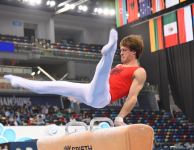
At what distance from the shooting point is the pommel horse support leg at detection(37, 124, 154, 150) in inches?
133

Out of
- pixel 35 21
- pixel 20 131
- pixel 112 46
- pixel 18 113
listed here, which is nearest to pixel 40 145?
pixel 112 46

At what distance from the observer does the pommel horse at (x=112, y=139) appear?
3391mm

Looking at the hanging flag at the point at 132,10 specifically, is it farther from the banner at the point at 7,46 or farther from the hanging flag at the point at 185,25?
the banner at the point at 7,46

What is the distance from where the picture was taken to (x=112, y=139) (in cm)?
355

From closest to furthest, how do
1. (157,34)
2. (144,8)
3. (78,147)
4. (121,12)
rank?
(78,147) < (144,8) < (157,34) < (121,12)

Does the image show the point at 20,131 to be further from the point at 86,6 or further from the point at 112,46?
the point at 86,6

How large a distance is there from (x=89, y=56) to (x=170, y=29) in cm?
907

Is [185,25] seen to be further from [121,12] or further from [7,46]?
[7,46]

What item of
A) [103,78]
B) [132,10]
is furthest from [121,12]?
[103,78]

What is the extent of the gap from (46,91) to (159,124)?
18226 millimetres

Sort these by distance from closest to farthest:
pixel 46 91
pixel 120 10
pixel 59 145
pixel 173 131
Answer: pixel 59 145, pixel 46 91, pixel 120 10, pixel 173 131

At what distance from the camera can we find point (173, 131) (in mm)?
22172

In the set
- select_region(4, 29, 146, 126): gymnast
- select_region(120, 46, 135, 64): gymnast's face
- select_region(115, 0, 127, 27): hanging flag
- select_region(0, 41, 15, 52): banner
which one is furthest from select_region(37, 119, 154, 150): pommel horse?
select_region(0, 41, 15, 52): banner

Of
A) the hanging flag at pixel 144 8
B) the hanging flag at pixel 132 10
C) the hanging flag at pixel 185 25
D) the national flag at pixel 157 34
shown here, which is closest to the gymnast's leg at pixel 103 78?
the hanging flag at pixel 185 25
